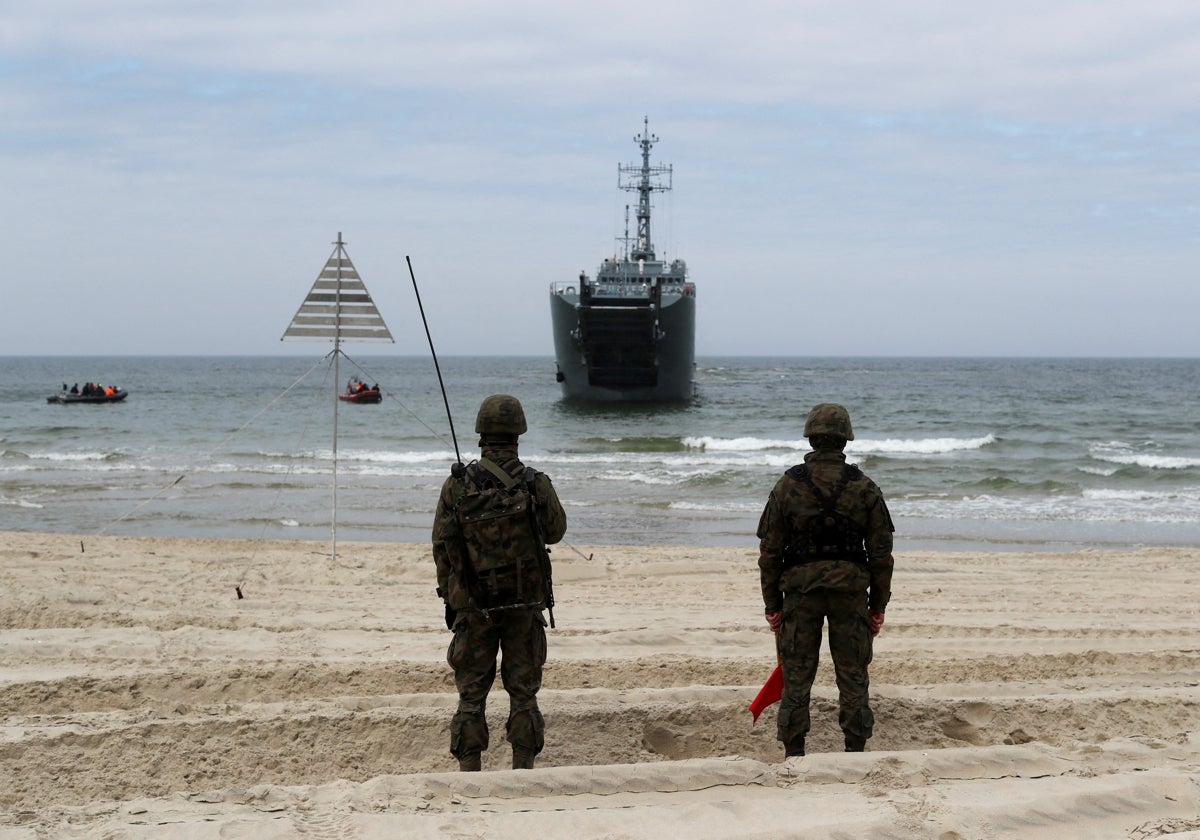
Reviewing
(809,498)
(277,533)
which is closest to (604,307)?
(277,533)

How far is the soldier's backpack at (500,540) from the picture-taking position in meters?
3.78

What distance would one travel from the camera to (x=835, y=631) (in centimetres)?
394

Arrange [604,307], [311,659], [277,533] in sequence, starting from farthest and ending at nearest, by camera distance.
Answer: [604,307], [277,533], [311,659]

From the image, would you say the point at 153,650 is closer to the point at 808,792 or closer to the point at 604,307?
the point at 808,792

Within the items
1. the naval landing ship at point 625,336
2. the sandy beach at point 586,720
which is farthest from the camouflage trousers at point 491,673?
the naval landing ship at point 625,336

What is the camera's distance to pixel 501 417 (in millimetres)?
3842

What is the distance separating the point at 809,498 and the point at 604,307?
31513 millimetres

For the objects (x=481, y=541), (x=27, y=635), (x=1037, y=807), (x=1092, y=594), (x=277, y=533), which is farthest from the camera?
(x=277, y=533)

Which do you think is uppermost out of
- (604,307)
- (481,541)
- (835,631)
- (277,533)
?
(604,307)

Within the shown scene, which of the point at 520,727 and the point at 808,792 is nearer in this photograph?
the point at 808,792

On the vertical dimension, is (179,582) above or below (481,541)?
below

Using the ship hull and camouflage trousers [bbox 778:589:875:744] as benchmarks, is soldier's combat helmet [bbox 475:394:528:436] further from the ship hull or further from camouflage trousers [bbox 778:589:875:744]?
the ship hull

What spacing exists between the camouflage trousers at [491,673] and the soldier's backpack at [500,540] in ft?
0.25

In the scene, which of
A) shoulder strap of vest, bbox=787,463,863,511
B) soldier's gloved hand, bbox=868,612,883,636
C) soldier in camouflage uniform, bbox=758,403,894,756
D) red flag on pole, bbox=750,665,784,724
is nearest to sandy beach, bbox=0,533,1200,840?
red flag on pole, bbox=750,665,784,724
